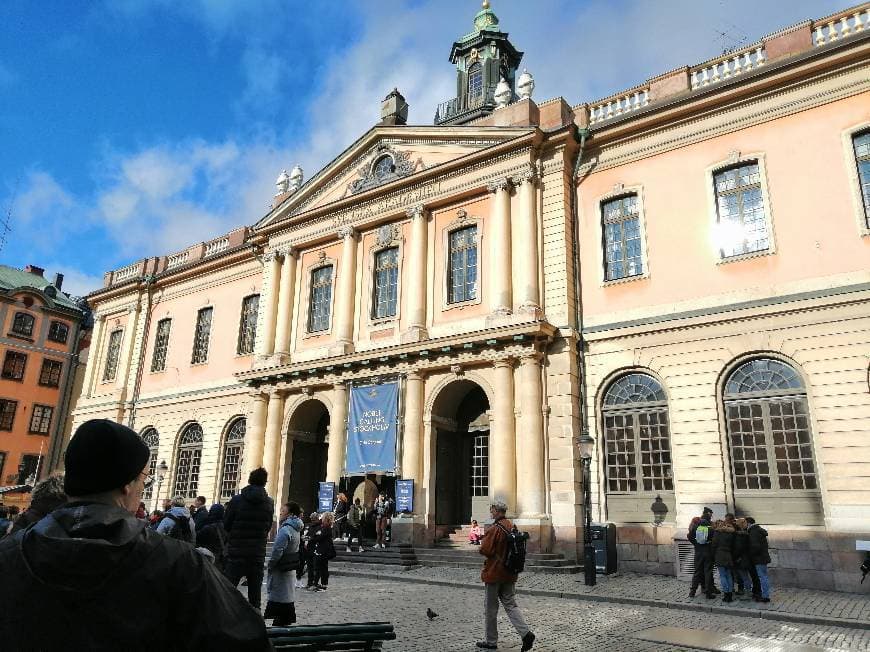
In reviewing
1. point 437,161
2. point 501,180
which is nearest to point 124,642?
point 501,180

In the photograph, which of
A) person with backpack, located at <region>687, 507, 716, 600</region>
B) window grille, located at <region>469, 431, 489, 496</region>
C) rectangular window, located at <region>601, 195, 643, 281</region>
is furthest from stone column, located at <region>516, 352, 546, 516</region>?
person with backpack, located at <region>687, 507, 716, 600</region>

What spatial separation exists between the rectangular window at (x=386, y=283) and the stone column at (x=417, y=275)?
89 cm

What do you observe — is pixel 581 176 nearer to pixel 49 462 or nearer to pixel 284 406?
pixel 284 406

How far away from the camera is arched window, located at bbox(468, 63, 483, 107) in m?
33.6

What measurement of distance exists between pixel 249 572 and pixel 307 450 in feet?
53.8

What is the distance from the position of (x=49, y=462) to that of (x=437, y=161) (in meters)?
32.6

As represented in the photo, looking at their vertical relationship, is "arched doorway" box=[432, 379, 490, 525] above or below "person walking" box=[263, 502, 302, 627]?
above

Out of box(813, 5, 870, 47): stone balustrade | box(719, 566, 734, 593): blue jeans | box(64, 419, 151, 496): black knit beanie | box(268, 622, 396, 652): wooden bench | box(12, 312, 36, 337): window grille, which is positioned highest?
box(813, 5, 870, 47): stone balustrade

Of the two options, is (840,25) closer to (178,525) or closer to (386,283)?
(386,283)

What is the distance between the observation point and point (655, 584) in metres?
14.0

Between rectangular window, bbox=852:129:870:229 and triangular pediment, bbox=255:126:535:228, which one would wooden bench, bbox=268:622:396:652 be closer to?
rectangular window, bbox=852:129:870:229

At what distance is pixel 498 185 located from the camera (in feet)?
66.1

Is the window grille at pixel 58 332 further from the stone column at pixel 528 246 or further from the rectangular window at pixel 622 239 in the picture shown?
the rectangular window at pixel 622 239

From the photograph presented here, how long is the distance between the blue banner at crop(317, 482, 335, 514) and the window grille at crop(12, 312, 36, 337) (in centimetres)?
3000
